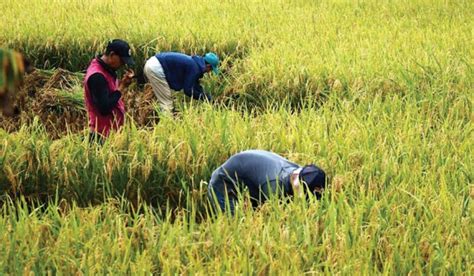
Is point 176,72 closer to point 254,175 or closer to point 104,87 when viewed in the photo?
point 104,87

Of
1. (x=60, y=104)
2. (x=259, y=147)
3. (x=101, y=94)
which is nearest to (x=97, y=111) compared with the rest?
(x=101, y=94)

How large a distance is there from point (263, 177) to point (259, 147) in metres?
0.63

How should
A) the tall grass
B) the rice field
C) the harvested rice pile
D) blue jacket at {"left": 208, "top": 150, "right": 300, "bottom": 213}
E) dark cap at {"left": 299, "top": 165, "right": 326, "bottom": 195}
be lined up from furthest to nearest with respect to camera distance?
the harvested rice pile, the tall grass, blue jacket at {"left": 208, "top": 150, "right": 300, "bottom": 213}, dark cap at {"left": 299, "top": 165, "right": 326, "bottom": 195}, the rice field

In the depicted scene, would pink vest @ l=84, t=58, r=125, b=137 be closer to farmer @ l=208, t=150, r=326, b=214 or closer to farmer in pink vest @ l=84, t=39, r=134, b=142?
farmer in pink vest @ l=84, t=39, r=134, b=142

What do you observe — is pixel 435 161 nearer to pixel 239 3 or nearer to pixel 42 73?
pixel 42 73

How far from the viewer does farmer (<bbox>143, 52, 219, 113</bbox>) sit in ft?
16.4

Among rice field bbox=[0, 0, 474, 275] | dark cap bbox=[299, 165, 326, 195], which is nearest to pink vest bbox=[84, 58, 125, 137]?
rice field bbox=[0, 0, 474, 275]

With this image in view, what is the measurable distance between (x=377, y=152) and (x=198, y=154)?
93cm

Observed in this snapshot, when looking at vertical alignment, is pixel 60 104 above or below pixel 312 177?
below

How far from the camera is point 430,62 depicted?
520 centimetres

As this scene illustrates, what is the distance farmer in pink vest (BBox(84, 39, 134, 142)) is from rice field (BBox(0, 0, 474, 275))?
23 cm

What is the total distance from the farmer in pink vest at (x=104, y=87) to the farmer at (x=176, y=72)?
79 centimetres

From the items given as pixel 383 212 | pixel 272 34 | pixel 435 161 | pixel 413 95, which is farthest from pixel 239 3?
pixel 383 212

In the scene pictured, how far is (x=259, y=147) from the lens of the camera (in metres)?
3.69
